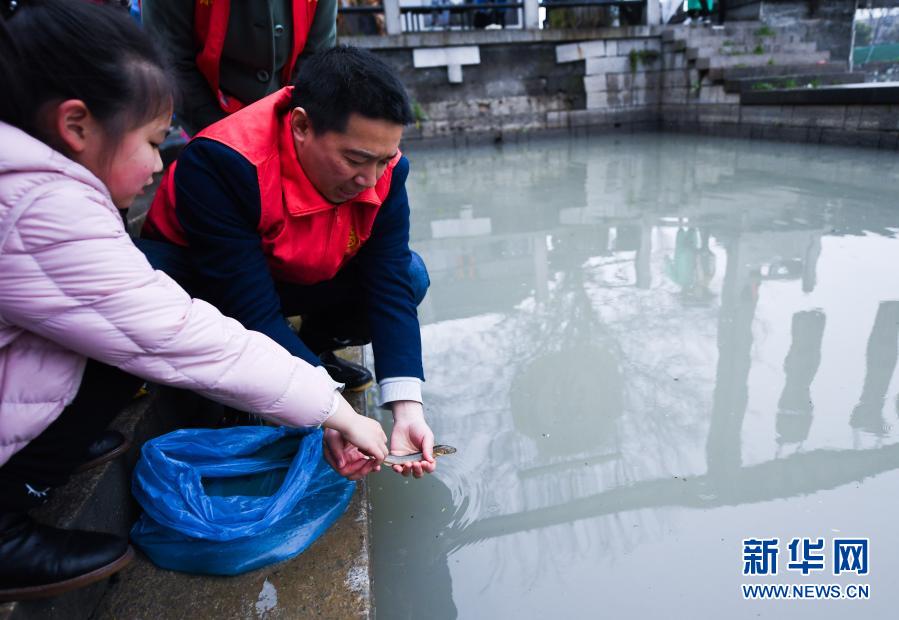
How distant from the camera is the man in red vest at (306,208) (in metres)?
1.07

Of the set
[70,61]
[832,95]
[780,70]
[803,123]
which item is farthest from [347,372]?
[780,70]

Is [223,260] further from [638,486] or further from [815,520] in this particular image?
[815,520]

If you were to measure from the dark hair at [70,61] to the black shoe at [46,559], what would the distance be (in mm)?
538

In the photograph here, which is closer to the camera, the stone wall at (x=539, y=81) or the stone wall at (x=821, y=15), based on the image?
the stone wall at (x=821, y=15)

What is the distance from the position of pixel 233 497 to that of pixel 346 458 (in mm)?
198

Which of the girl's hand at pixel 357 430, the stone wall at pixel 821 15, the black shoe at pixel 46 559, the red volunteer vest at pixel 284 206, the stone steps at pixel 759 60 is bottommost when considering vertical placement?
the black shoe at pixel 46 559

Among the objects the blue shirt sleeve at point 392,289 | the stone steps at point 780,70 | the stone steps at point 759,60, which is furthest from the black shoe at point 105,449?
the stone steps at point 759,60

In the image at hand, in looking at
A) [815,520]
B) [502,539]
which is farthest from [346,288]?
[815,520]

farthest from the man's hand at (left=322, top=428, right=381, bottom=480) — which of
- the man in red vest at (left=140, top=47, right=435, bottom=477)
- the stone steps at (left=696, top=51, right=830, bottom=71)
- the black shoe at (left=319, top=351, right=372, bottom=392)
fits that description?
the stone steps at (left=696, top=51, right=830, bottom=71)

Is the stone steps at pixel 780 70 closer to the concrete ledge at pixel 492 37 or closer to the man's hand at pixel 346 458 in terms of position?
the concrete ledge at pixel 492 37

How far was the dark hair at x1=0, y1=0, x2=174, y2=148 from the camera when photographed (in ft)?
2.52

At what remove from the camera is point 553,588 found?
1.09 meters

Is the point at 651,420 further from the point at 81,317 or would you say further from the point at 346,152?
the point at 81,317

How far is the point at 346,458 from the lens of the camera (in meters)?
1.07
